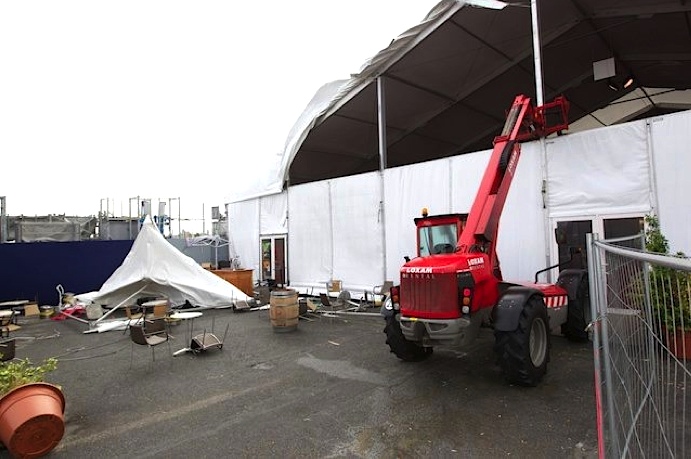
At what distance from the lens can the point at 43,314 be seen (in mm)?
11945

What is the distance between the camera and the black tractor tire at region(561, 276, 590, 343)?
695cm

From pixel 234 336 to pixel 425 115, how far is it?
11330 mm

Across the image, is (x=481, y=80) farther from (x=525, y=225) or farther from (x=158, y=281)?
(x=158, y=281)

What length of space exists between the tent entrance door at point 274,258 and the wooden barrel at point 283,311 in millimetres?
6243

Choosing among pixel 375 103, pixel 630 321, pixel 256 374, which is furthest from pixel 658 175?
pixel 375 103

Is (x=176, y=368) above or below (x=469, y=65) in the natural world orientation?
below

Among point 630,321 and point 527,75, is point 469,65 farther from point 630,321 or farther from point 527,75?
point 630,321

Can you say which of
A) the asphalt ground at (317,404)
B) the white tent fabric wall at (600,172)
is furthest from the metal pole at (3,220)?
the white tent fabric wall at (600,172)

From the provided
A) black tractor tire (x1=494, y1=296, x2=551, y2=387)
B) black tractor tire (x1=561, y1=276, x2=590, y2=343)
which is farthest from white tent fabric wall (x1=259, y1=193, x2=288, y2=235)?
black tractor tire (x1=494, y1=296, x2=551, y2=387)

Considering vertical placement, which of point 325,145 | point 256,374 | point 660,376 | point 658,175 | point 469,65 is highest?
point 469,65

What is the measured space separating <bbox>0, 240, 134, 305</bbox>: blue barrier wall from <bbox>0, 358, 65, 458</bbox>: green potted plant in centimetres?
1230

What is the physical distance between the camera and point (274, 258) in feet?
51.9

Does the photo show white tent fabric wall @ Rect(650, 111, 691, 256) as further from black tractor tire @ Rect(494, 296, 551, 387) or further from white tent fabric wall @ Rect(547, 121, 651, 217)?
black tractor tire @ Rect(494, 296, 551, 387)

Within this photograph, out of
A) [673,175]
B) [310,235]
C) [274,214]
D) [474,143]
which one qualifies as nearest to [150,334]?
[310,235]
